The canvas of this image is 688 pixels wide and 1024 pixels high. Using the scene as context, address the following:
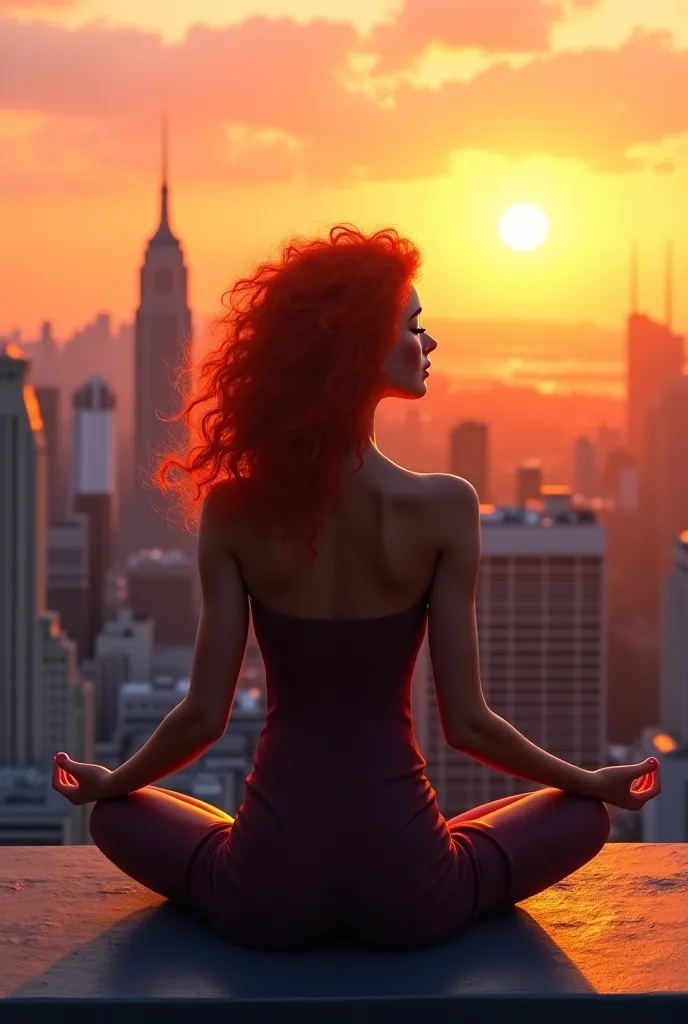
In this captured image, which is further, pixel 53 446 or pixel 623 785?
Answer: pixel 53 446

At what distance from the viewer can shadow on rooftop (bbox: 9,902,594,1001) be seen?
2346 millimetres

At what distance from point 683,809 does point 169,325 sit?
5658 centimetres

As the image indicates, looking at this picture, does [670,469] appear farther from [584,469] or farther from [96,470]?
A: [96,470]

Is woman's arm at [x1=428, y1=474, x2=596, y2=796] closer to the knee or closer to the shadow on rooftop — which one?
the shadow on rooftop

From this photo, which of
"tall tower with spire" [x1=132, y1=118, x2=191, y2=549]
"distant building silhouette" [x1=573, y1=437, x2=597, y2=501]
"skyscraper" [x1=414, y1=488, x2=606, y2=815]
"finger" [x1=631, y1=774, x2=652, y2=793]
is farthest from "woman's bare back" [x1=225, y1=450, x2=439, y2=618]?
"tall tower with spire" [x1=132, y1=118, x2=191, y2=549]

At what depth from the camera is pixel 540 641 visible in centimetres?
4991

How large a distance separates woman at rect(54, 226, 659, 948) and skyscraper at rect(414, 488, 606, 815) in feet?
148

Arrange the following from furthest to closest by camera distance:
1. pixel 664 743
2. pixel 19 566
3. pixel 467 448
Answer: pixel 467 448, pixel 664 743, pixel 19 566

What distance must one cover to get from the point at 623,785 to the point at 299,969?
609mm

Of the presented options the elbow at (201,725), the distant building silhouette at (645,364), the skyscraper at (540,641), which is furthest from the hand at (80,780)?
the distant building silhouette at (645,364)

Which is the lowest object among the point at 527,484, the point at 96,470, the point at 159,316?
the point at 527,484

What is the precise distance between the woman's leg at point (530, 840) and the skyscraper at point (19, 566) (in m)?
40.9

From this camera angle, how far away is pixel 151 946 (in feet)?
8.38

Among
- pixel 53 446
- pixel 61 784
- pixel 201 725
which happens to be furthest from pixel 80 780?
pixel 53 446
